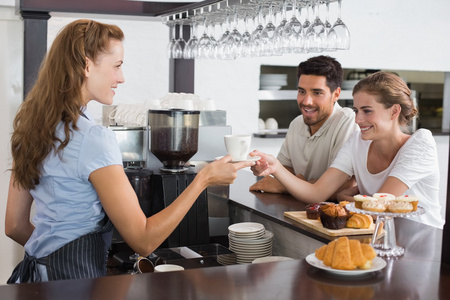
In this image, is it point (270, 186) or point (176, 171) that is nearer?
point (176, 171)

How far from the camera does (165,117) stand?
2893 mm

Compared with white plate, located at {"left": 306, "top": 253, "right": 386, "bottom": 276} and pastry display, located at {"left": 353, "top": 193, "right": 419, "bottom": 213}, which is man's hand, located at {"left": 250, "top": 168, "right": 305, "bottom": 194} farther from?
white plate, located at {"left": 306, "top": 253, "right": 386, "bottom": 276}

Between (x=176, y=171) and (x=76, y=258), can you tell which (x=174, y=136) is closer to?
(x=176, y=171)

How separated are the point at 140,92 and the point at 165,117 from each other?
275 cm

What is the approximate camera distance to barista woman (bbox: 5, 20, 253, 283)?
77.0 inches

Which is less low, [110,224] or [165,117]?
[165,117]

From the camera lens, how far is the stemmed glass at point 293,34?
2.83 meters

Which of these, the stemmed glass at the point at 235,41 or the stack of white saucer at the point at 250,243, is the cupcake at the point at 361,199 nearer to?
the stack of white saucer at the point at 250,243

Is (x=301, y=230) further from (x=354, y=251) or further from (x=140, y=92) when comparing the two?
(x=140, y=92)

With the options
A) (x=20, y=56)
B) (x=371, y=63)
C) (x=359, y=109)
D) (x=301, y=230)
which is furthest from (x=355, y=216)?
(x=371, y=63)

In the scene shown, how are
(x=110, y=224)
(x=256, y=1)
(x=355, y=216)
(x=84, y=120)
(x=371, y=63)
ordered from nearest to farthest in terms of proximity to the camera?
(x=84, y=120), (x=110, y=224), (x=355, y=216), (x=256, y=1), (x=371, y=63)

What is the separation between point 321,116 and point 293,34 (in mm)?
920

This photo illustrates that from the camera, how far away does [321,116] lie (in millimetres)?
3678

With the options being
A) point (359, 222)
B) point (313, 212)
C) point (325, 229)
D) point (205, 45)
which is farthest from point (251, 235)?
point (205, 45)
